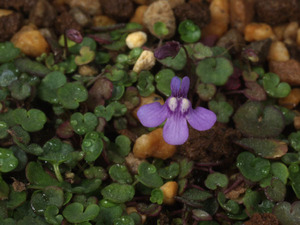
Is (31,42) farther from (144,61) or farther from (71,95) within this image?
(144,61)

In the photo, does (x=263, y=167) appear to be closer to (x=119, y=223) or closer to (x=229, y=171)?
(x=229, y=171)

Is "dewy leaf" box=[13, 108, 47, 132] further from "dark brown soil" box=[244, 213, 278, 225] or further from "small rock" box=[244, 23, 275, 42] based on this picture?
"small rock" box=[244, 23, 275, 42]

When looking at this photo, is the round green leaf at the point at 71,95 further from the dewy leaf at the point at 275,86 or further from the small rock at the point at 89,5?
the dewy leaf at the point at 275,86

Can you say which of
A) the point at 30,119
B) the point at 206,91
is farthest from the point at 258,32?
the point at 30,119

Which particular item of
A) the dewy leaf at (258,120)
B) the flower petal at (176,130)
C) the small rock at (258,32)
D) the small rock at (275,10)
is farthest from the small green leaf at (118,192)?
the small rock at (275,10)

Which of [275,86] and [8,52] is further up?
[8,52]

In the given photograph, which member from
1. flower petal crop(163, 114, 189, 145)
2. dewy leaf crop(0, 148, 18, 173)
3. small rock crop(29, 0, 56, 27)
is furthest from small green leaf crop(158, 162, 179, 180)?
small rock crop(29, 0, 56, 27)

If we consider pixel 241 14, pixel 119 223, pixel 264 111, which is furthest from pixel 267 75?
pixel 119 223
